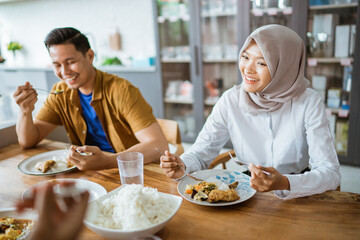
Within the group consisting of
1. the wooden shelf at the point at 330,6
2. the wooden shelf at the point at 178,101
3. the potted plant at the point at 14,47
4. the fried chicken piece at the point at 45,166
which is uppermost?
the wooden shelf at the point at 330,6

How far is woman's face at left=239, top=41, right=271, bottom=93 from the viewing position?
129cm

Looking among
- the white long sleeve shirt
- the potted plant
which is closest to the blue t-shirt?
the white long sleeve shirt

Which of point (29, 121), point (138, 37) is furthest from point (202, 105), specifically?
point (29, 121)

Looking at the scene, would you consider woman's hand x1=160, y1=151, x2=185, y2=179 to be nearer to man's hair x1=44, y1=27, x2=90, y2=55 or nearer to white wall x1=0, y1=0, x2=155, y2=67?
man's hair x1=44, y1=27, x2=90, y2=55

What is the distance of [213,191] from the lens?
38.2 inches

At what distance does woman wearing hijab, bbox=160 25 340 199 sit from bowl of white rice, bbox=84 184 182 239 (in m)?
0.29

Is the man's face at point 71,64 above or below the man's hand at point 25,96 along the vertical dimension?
above

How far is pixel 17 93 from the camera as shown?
1570 millimetres

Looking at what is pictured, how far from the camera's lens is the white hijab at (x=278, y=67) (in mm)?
1260

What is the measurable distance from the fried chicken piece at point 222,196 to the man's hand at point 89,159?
1.70ft

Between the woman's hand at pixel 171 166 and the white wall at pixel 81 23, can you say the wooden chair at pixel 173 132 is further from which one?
the white wall at pixel 81 23

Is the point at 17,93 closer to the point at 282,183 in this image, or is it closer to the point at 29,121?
the point at 29,121

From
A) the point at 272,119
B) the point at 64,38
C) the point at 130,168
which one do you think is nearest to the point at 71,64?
the point at 64,38

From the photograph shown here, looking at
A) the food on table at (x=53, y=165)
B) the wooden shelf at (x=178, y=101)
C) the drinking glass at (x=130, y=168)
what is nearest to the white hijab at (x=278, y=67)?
the drinking glass at (x=130, y=168)
